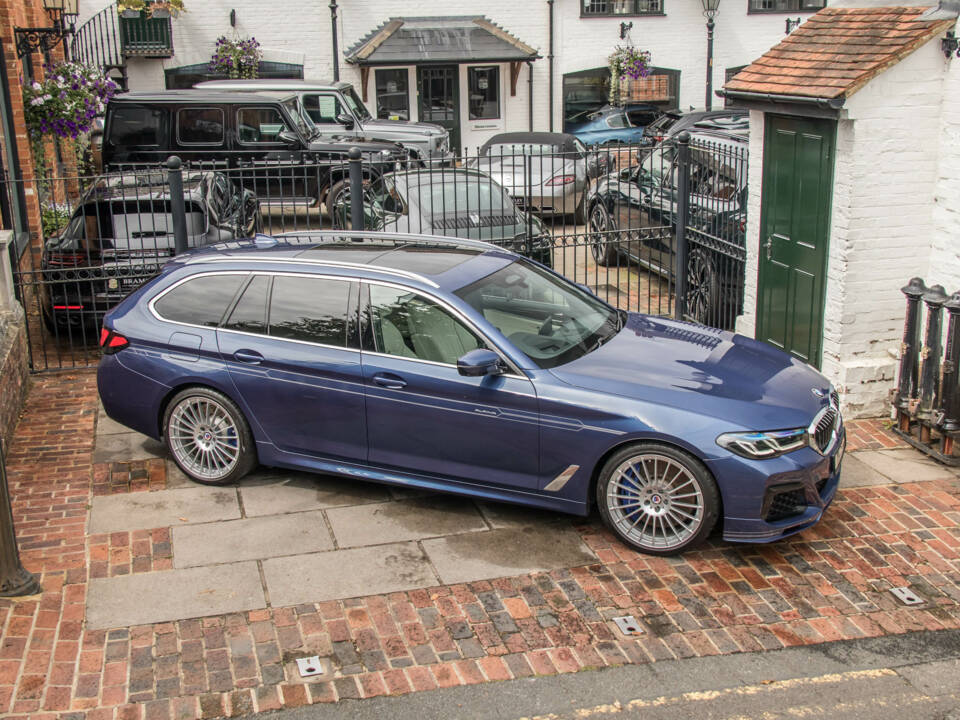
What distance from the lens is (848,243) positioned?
27.2ft

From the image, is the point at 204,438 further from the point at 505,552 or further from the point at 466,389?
the point at 505,552

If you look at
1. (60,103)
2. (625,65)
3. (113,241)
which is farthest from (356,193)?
(625,65)

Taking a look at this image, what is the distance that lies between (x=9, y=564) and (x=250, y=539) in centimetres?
136

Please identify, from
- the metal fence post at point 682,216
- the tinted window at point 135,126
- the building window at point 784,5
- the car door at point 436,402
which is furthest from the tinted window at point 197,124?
the building window at point 784,5

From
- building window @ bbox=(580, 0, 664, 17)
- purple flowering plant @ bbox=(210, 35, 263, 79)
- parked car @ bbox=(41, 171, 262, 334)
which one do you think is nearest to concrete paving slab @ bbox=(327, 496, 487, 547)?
parked car @ bbox=(41, 171, 262, 334)

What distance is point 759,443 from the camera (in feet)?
19.6

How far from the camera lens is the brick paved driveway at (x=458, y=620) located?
16.7ft

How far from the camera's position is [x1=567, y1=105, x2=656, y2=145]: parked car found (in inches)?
918

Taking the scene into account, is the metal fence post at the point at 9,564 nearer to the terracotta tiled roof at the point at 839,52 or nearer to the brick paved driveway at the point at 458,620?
the brick paved driveway at the point at 458,620

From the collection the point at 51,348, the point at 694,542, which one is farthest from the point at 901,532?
the point at 51,348

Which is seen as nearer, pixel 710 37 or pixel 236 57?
pixel 236 57

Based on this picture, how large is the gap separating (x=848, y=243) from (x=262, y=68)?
18.2 metres

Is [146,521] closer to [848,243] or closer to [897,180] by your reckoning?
[848,243]

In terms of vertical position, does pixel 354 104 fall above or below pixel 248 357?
above
